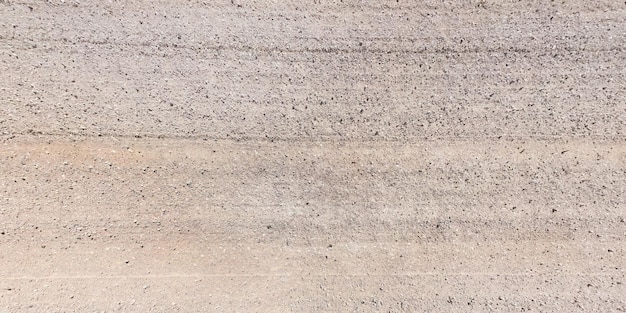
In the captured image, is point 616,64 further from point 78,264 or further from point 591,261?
point 78,264

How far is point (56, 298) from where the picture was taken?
3213 millimetres

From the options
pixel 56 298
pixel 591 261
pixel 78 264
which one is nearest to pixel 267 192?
pixel 78 264

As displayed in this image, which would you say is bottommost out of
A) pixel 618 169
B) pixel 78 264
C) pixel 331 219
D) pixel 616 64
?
pixel 78 264

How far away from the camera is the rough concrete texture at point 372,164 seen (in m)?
3.24

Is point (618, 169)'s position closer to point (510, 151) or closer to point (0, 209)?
point (510, 151)

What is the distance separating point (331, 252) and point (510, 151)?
1.62m

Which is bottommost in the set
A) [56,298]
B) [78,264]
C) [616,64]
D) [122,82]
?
[56,298]

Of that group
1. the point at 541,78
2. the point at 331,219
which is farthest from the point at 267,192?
the point at 541,78

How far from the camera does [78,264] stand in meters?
3.22

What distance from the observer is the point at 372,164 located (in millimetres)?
3268

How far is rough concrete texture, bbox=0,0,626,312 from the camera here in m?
3.24

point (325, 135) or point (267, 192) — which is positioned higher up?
point (325, 135)

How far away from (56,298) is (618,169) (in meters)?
4.51

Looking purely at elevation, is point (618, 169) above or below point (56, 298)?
above
